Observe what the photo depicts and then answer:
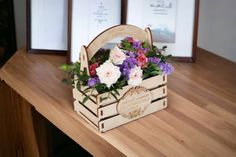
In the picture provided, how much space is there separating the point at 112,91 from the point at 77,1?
0.46 m

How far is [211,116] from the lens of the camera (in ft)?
3.31

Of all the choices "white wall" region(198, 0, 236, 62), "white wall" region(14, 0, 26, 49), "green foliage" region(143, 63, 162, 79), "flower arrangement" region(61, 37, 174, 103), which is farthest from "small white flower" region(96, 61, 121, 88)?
"white wall" region(14, 0, 26, 49)

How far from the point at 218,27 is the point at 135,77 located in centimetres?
68

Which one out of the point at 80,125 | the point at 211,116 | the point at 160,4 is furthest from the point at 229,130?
the point at 160,4

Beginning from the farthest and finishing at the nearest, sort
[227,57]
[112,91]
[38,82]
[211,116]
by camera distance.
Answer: [227,57] < [38,82] < [211,116] < [112,91]

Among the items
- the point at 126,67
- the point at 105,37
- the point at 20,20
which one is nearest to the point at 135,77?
the point at 126,67

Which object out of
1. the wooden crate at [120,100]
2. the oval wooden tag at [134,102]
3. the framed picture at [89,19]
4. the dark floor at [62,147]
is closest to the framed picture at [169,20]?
the framed picture at [89,19]

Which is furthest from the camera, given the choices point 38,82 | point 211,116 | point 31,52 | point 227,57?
point 227,57

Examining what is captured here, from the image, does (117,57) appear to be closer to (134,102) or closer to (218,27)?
(134,102)

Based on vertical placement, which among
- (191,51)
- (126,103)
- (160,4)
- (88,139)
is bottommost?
(88,139)

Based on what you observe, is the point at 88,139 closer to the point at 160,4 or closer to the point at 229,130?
the point at 229,130

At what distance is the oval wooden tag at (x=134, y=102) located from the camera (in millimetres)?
931

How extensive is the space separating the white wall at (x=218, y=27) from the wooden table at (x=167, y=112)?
123mm

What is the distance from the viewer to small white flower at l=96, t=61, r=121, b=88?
875 millimetres
